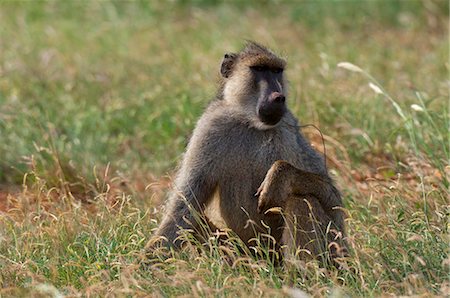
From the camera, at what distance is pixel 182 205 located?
488 cm

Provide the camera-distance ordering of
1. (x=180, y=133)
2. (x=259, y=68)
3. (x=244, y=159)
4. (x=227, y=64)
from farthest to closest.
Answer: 1. (x=180, y=133)
2. (x=227, y=64)
3. (x=259, y=68)
4. (x=244, y=159)

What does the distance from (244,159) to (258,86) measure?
1.20 feet

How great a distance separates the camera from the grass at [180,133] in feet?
14.3

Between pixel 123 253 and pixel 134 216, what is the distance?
486 mm

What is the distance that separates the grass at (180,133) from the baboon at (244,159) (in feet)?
0.51

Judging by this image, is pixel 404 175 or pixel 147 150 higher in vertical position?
pixel 404 175

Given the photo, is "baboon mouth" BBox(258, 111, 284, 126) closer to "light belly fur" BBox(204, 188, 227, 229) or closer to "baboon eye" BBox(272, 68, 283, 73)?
"baboon eye" BBox(272, 68, 283, 73)

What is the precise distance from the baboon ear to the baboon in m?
0.15

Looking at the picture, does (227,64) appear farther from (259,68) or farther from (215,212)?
(215,212)

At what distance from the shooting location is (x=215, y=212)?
16.5ft

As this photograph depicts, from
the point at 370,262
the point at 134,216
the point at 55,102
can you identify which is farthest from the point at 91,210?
the point at 55,102

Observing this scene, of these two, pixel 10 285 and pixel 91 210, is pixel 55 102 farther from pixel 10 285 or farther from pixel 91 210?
pixel 10 285

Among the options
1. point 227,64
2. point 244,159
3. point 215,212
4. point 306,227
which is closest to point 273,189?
point 306,227

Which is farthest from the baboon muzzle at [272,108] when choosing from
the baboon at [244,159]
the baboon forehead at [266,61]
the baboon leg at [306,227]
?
the baboon leg at [306,227]
